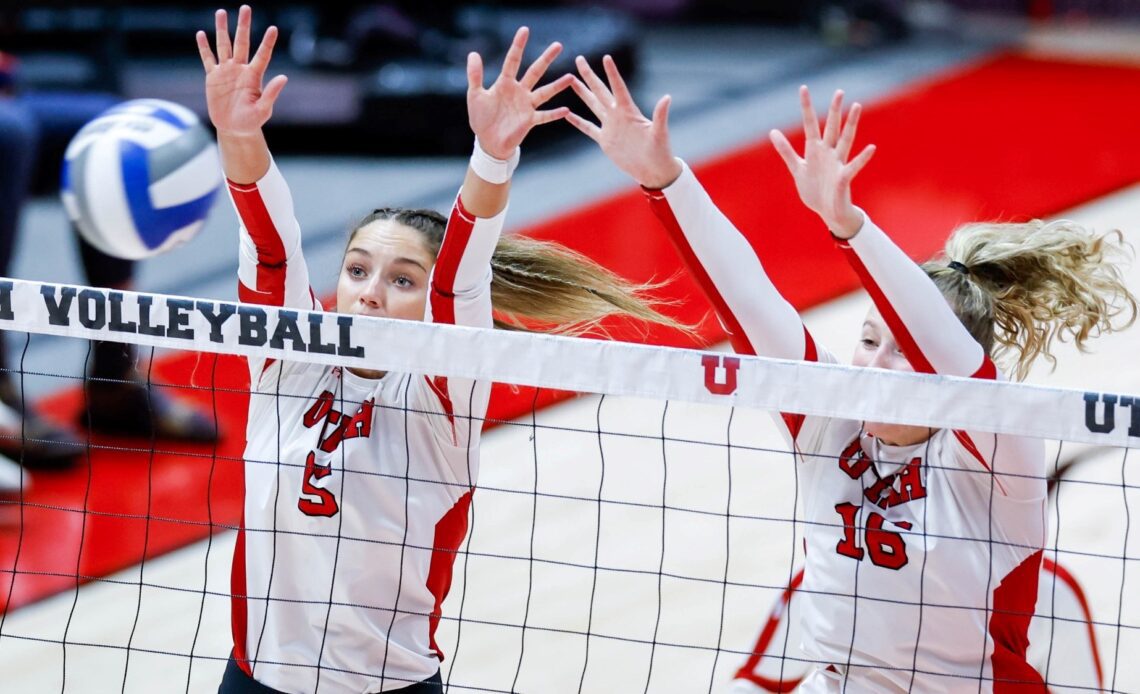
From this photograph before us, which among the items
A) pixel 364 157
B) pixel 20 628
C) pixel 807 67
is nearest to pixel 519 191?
pixel 364 157

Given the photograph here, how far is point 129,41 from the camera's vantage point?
991 centimetres

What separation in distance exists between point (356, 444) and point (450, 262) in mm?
370

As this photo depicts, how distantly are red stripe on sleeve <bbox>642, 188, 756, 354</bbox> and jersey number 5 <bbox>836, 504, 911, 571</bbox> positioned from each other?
38 centimetres

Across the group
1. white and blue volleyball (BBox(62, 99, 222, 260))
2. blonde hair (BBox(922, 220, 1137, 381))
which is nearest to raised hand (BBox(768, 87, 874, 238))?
blonde hair (BBox(922, 220, 1137, 381))

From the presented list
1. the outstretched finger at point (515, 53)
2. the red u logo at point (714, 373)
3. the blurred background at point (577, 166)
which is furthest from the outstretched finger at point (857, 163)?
the blurred background at point (577, 166)

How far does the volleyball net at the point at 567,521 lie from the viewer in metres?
2.47

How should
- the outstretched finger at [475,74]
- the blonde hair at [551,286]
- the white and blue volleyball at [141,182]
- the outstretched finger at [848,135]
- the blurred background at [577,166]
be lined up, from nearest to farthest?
the outstretched finger at [848,135]
the outstretched finger at [475,74]
the blonde hair at [551,286]
the white and blue volleyball at [141,182]
the blurred background at [577,166]

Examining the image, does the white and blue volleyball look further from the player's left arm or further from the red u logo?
Result: the red u logo

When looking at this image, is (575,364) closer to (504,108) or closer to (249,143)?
(504,108)

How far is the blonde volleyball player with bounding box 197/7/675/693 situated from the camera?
2.58 m

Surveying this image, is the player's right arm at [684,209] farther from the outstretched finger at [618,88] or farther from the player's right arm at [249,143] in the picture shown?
the player's right arm at [249,143]

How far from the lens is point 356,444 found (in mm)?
2641

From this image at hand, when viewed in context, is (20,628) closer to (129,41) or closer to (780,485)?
(780,485)

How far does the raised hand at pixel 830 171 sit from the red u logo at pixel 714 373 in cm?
27
